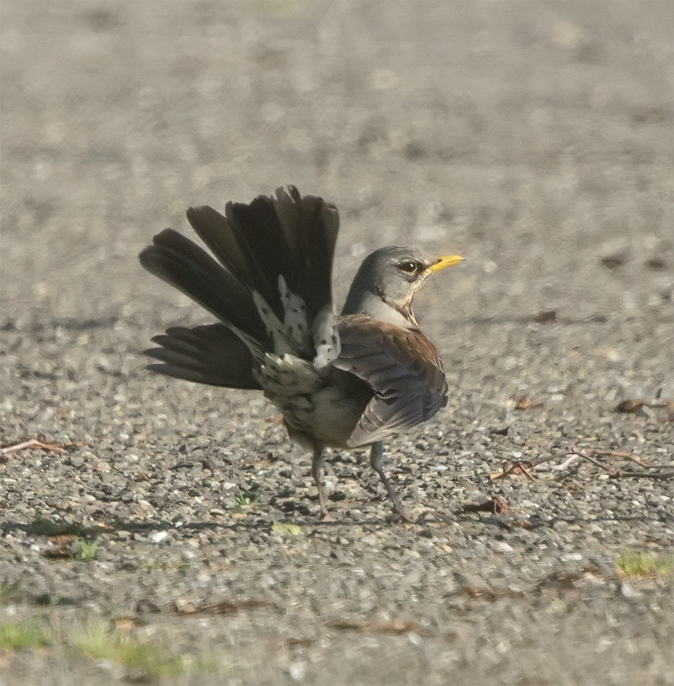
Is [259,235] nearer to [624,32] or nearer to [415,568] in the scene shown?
[415,568]

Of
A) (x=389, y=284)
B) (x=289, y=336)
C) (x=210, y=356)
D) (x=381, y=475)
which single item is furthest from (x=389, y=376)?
(x=389, y=284)

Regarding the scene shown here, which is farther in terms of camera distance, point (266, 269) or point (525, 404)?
point (525, 404)

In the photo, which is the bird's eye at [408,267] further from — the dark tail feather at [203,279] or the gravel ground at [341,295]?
the dark tail feather at [203,279]

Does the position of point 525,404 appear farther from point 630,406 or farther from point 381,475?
point 381,475

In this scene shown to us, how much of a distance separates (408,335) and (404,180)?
693 cm

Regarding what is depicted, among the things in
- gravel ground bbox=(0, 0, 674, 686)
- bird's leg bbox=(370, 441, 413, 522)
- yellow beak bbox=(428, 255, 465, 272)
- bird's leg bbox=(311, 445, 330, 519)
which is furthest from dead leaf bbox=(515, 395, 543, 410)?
bird's leg bbox=(311, 445, 330, 519)

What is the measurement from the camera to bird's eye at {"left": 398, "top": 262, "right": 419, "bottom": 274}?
7.01 meters

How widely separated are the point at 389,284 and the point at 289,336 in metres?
1.05

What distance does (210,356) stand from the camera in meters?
6.36

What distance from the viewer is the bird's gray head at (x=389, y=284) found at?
6957mm

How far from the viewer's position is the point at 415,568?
5.71 m

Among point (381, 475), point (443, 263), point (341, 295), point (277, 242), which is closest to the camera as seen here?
point (277, 242)

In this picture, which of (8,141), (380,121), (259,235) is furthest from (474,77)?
(259,235)

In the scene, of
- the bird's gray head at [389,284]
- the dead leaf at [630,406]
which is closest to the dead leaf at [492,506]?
the bird's gray head at [389,284]
